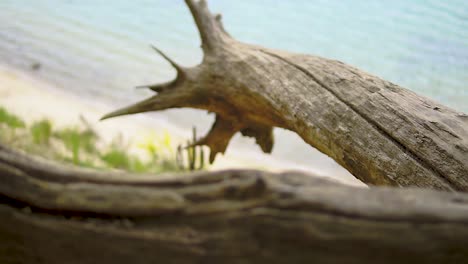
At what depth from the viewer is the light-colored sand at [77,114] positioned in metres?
4.00

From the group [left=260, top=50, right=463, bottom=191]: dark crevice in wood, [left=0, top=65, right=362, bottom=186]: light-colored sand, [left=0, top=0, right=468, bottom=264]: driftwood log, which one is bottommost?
[left=0, top=65, right=362, bottom=186]: light-colored sand

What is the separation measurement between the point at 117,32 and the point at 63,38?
574 mm

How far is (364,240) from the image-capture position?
0.54 meters

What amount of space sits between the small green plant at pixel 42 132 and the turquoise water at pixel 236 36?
1.19 meters

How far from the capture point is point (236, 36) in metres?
4.90

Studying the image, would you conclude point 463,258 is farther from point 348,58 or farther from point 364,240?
point 348,58

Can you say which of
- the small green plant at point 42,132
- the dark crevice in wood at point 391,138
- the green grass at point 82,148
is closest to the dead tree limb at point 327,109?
the dark crevice in wood at point 391,138

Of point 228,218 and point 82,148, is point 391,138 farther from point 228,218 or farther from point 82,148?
point 82,148

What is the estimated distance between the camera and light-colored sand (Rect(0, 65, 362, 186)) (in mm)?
3998

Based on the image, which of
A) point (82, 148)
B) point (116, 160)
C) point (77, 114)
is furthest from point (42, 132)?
point (77, 114)

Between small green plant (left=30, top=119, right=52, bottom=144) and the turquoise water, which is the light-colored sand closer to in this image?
the turquoise water

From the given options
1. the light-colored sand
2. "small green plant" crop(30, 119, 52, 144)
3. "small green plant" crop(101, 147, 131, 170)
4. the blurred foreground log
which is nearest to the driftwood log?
the blurred foreground log

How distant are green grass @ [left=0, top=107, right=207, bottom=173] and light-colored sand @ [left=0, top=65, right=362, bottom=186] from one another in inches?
8.7

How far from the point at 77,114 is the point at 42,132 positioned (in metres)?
0.87
